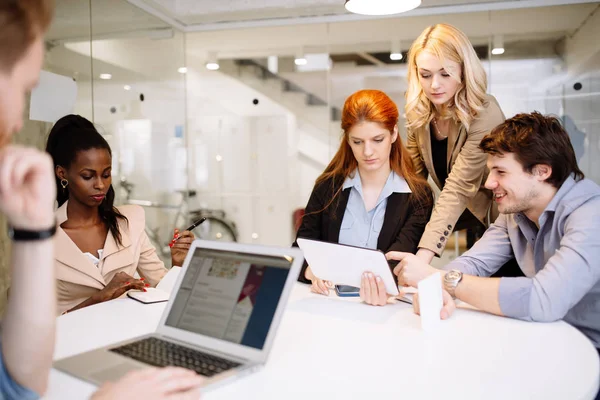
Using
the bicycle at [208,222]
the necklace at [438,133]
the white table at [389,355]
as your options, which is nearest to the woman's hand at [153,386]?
the white table at [389,355]

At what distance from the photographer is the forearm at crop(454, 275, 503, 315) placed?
1.51 m

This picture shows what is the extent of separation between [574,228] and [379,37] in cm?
337

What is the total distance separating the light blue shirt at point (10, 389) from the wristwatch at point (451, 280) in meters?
1.14

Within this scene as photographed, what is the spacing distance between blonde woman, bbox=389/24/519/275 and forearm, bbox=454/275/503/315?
583mm

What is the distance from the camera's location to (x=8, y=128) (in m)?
0.78

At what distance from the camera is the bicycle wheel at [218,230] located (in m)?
5.05

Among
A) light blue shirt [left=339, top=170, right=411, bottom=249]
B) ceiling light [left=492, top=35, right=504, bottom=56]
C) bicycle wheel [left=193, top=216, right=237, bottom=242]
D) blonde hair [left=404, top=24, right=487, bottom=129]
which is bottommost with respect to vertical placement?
bicycle wheel [left=193, top=216, right=237, bottom=242]

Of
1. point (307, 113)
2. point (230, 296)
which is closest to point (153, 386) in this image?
point (230, 296)

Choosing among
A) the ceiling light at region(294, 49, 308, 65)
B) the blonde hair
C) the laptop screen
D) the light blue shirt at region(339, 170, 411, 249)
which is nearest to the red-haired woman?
the light blue shirt at region(339, 170, 411, 249)

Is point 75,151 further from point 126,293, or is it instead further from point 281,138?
point 281,138

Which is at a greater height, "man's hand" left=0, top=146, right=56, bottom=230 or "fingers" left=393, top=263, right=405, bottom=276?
"man's hand" left=0, top=146, right=56, bottom=230

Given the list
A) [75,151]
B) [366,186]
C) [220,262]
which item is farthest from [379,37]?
[220,262]

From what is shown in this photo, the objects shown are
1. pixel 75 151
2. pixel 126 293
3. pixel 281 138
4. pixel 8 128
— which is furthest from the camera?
pixel 281 138

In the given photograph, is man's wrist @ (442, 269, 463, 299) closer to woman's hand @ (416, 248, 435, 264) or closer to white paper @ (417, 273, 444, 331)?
white paper @ (417, 273, 444, 331)
